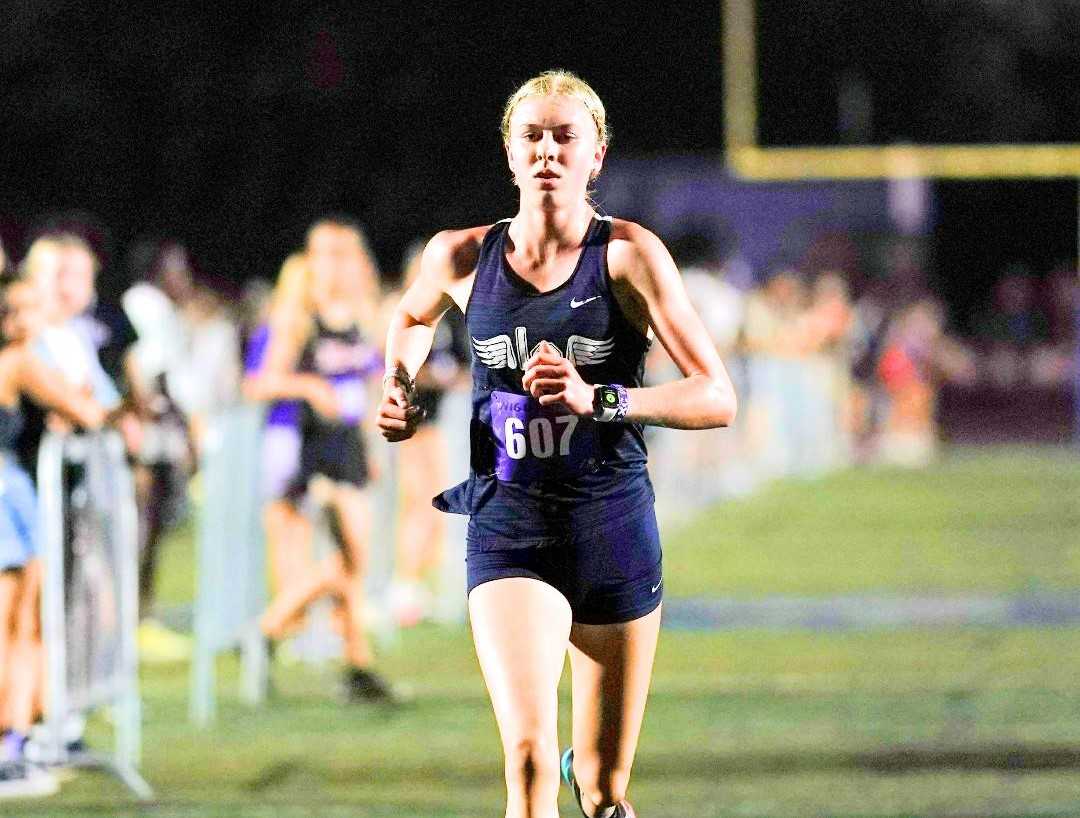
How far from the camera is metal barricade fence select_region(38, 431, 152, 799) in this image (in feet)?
28.6

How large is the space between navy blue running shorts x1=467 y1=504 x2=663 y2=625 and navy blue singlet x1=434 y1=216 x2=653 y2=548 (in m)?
0.02

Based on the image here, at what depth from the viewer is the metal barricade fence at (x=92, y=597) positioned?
870cm

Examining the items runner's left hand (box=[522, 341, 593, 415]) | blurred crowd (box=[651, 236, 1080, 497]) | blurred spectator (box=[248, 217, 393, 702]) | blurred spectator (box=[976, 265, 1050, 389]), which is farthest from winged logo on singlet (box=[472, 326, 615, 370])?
blurred spectator (box=[976, 265, 1050, 389])

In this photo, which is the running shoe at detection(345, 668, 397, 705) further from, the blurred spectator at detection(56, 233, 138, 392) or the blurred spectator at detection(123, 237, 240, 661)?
the blurred spectator at detection(56, 233, 138, 392)

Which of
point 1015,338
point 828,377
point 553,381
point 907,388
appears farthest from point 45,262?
point 1015,338

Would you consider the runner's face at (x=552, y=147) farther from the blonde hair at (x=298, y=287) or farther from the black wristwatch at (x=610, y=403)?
the blonde hair at (x=298, y=287)

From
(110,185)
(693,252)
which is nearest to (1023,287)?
(110,185)

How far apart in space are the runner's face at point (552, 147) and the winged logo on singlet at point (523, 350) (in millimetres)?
328

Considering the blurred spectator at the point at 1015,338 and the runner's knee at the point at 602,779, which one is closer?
the runner's knee at the point at 602,779

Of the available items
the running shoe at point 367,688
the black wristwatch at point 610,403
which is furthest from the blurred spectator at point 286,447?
the black wristwatch at point 610,403

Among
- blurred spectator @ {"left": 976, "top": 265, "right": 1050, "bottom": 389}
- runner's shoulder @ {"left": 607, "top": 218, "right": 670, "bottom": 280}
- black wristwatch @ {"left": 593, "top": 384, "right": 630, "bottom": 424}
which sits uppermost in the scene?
blurred spectator @ {"left": 976, "top": 265, "right": 1050, "bottom": 389}

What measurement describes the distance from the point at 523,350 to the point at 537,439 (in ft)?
0.79

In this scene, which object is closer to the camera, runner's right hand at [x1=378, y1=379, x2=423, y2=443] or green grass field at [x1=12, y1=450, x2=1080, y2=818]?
runner's right hand at [x1=378, y1=379, x2=423, y2=443]

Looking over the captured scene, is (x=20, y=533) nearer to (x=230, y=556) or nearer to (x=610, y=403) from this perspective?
(x=230, y=556)
